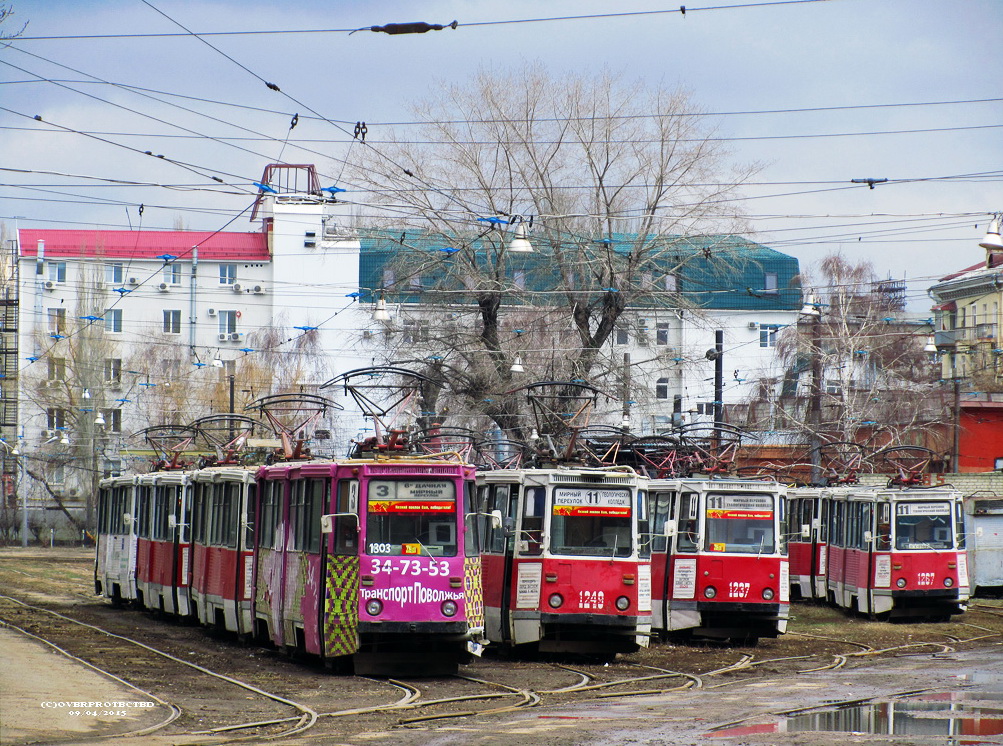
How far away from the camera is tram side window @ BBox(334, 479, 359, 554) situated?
639 inches

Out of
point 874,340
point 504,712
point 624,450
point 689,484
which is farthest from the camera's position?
point 874,340

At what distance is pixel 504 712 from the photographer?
540 inches

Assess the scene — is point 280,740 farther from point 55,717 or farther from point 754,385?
point 754,385

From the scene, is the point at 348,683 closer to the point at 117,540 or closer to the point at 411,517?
the point at 411,517

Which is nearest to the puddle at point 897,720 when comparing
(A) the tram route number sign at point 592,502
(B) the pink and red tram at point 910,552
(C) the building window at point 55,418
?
(A) the tram route number sign at point 592,502

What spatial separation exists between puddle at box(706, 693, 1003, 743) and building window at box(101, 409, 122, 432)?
57.8m

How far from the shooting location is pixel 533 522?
19.3 m

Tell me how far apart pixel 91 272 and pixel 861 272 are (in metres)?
33.3

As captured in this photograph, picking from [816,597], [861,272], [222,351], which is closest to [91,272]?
[222,351]

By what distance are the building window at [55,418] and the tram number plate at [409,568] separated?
53.3 m

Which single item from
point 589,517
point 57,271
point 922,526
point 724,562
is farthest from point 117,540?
point 57,271

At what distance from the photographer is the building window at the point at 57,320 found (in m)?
66.9

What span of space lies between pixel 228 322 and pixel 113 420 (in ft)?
30.7

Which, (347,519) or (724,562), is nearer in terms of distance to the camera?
(347,519)
